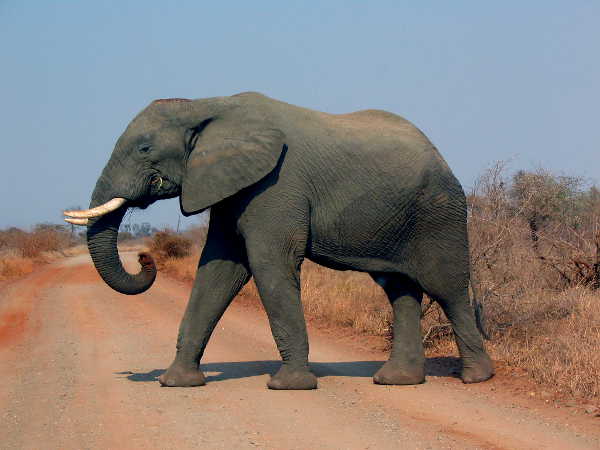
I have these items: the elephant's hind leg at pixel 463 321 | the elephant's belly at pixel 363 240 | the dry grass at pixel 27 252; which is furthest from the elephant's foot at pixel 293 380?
the dry grass at pixel 27 252

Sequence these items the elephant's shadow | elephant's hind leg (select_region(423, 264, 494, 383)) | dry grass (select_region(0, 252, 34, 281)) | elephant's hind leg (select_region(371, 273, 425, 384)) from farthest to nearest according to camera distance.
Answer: dry grass (select_region(0, 252, 34, 281)) < the elephant's shadow < elephant's hind leg (select_region(371, 273, 425, 384)) < elephant's hind leg (select_region(423, 264, 494, 383))

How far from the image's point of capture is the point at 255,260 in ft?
22.7

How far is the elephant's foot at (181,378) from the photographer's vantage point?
731 centimetres

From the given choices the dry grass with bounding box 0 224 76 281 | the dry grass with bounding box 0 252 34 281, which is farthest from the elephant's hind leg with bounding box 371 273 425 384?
the dry grass with bounding box 0 224 76 281

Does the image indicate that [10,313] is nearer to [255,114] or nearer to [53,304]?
[53,304]

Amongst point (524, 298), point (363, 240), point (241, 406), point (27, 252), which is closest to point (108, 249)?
point (241, 406)

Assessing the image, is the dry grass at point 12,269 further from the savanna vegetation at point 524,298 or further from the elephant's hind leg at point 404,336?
the elephant's hind leg at point 404,336

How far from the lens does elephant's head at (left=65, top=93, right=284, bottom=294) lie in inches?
273

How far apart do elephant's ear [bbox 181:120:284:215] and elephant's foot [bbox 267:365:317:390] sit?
164 cm

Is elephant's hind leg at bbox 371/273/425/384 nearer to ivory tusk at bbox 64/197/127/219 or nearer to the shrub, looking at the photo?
ivory tusk at bbox 64/197/127/219

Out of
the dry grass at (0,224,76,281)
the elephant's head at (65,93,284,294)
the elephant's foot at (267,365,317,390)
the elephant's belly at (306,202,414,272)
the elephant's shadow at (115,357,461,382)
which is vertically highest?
the elephant's head at (65,93,284,294)

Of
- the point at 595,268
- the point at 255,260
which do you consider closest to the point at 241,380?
the point at 255,260

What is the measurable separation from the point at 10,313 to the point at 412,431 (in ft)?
34.4

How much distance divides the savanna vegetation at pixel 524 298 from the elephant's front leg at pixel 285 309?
2169mm
